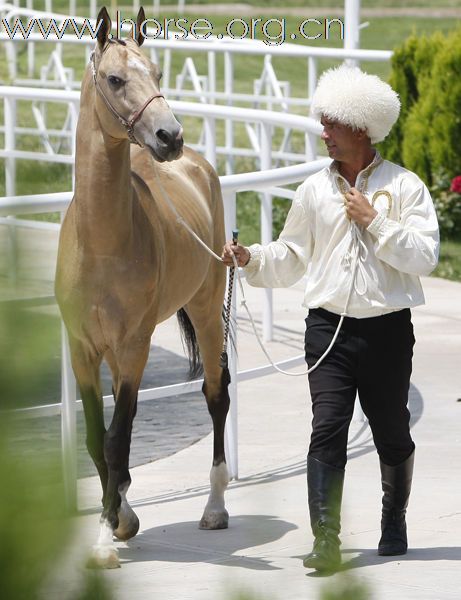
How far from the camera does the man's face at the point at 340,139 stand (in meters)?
4.85

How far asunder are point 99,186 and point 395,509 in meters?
1.57

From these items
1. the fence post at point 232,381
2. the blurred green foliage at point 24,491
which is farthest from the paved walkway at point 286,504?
the blurred green foliage at point 24,491

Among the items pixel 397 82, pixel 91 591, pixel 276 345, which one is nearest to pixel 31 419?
pixel 91 591

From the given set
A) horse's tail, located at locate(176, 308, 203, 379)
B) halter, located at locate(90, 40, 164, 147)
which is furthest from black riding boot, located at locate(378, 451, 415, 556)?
halter, located at locate(90, 40, 164, 147)

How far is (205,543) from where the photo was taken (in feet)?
17.3

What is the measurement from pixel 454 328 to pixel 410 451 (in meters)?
5.20

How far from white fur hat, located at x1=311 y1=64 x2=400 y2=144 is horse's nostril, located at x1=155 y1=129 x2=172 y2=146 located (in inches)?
21.3

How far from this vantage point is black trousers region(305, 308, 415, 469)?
4852 mm

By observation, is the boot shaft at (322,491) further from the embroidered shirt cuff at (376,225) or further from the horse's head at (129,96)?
the horse's head at (129,96)

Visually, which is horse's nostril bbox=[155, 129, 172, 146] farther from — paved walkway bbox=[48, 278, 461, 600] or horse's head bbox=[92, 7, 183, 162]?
paved walkway bbox=[48, 278, 461, 600]

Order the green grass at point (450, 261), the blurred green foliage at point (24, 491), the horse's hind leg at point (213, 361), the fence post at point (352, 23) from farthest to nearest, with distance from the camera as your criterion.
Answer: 1. the green grass at point (450, 261)
2. the fence post at point (352, 23)
3. the horse's hind leg at point (213, 361)
4. the blurred green foliage at point (24, 491)

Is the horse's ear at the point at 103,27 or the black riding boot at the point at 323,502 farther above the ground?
the horse's ear at the point at 103,27

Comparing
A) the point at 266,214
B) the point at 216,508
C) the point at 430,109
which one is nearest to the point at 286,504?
the point at 216,508

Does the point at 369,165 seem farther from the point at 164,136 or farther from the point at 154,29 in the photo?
the point at 154,29
